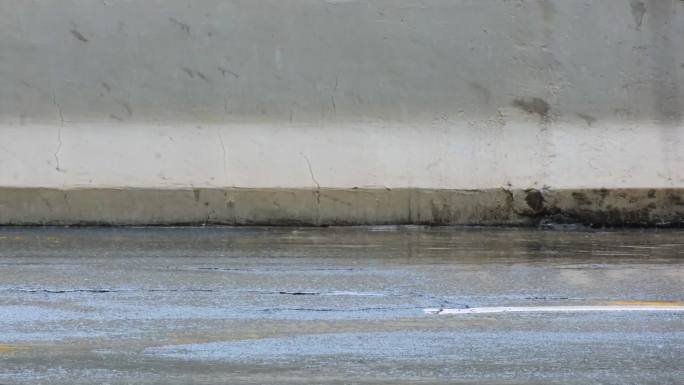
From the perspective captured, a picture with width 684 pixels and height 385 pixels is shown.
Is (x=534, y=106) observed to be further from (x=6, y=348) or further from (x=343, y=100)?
(x=6, y=348)

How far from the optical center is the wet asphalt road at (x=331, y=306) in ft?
18.5

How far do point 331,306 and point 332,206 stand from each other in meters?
4.14

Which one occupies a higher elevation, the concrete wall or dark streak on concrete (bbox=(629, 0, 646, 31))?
dark streak on concrete (bbox=(629, 0, 646, 31))

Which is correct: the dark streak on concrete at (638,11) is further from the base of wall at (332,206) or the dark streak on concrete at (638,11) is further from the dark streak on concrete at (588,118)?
the base of wall at (332,206)

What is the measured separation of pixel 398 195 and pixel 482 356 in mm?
5479

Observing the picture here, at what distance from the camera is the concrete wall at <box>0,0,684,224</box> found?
11250mm

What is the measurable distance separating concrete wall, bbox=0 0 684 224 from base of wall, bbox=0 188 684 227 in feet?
0.11

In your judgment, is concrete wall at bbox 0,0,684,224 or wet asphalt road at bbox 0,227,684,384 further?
concrete wall at bbox 0,0,684,224

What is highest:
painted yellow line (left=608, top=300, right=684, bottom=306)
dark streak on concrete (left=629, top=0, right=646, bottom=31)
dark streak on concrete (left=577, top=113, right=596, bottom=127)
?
dark streak on concrete (left=629, top=0, right=646, bottom=31)

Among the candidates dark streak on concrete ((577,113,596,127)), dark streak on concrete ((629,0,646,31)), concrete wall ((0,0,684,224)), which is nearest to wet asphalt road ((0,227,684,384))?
concrete wall ((0,0,684,224))

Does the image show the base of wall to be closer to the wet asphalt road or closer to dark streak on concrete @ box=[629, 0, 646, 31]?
the wet asphalt road

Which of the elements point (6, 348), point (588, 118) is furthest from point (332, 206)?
point (6, 348)

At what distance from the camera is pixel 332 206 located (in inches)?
443

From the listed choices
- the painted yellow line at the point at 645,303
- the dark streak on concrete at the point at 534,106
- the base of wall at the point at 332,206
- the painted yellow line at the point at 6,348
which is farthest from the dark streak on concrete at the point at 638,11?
the painted yellow line at the point at 6,348
